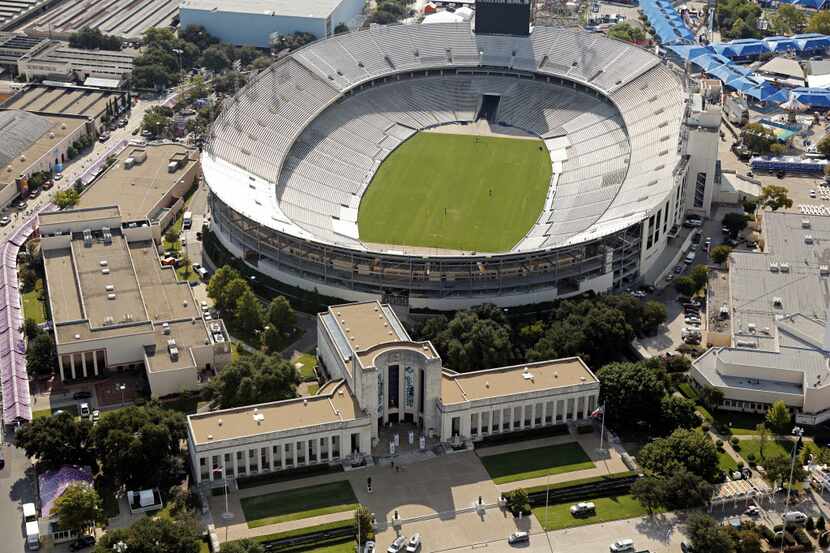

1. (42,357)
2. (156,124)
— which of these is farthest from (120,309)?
(156,124)

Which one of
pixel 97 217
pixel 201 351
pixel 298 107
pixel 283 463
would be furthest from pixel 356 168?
pixel 283 463

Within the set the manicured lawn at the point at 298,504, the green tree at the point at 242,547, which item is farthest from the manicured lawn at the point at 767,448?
the green tree at the point at 242,547

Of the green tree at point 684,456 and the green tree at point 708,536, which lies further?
the green tree at point 684,456

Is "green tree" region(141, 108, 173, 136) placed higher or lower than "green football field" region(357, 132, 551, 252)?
higher

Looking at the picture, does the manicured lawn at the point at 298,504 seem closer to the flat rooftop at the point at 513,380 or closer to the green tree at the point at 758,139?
the flat rooftop at the point at 513,380

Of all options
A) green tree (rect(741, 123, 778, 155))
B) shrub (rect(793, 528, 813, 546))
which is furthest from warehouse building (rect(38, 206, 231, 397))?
green tree (rect(741, 123, 778, 155))

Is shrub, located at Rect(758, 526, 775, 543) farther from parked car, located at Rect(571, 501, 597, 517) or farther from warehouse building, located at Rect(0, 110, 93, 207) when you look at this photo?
warehouse building, located at Rect(0, 110, 93, 207)
